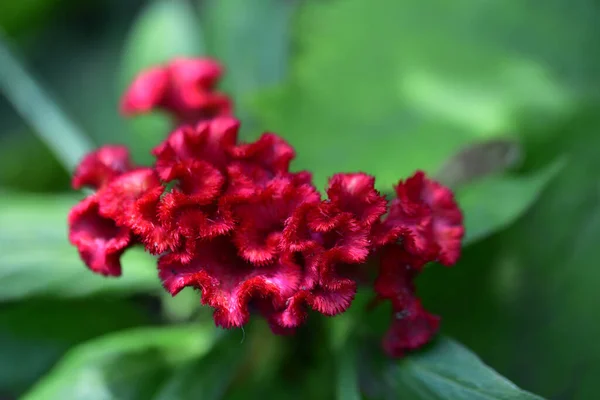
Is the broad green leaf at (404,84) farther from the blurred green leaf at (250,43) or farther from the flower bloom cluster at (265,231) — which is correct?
the flower bloom cluster at (265,231)

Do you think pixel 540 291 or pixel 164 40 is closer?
pixel 540 291

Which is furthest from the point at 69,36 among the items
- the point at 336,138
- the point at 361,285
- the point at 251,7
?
the point at 361,285

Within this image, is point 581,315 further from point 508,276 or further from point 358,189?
point 358,189

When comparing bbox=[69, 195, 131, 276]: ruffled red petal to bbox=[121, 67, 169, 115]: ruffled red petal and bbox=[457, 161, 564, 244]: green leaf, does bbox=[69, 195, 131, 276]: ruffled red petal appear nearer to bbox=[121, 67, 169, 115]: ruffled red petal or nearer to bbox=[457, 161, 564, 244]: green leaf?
bbox=[121, 67, 169, 115]: ruffled red petal

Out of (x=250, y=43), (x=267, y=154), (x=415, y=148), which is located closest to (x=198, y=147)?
(x=267, y=154)

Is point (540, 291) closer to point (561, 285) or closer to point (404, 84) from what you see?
point (561, 285)

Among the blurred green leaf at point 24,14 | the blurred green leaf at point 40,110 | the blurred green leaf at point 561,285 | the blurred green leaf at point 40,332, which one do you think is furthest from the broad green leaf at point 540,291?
the blurred green leaf at point 24,14

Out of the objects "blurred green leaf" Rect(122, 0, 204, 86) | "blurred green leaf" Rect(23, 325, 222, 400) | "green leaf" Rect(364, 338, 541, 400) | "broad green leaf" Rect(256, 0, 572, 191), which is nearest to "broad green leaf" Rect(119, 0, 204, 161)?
"blurred green leaf" Rect(122, 0, 204, 86)
